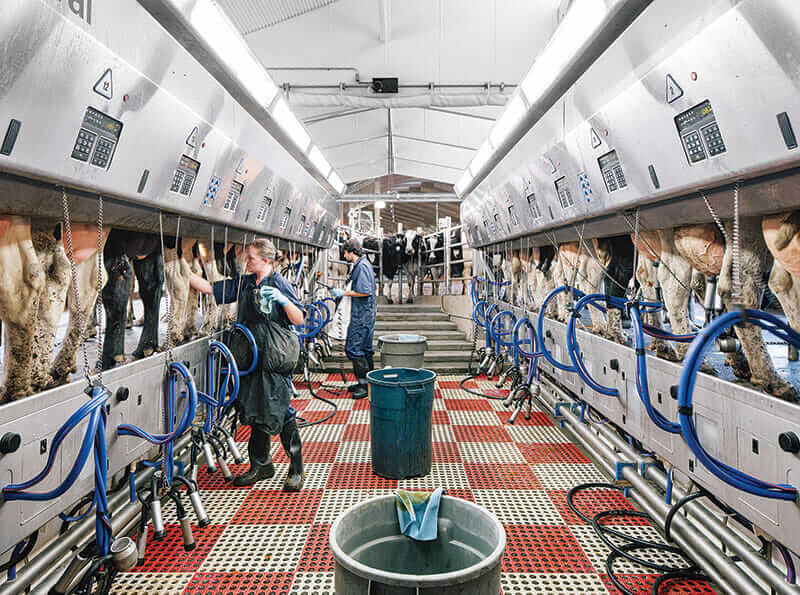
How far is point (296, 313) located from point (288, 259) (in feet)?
11.7

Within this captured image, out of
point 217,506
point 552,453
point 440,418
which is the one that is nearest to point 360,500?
point 217,506

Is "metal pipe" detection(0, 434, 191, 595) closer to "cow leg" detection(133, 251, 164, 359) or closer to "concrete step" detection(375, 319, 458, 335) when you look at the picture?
"cow leg" detection(133, 251, 164, 359)

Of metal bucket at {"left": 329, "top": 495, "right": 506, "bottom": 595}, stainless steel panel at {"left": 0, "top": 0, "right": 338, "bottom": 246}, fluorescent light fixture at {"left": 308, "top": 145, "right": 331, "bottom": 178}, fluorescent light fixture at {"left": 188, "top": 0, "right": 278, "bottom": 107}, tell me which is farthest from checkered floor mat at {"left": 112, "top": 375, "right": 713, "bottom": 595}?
fluorescent light fixture at {"left": 308, "top": 145, "right": 331, "bottom": 178}

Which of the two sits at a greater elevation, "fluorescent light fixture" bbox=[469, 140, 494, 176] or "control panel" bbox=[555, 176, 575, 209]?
"fluorescent light fixture" bbox=[469, 140, 494, 176]

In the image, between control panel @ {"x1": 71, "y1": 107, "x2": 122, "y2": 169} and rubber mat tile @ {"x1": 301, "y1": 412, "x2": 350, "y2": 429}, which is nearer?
control panel @ {"x1": 71, "y1": 107, "x2": 122, "y2": 169}

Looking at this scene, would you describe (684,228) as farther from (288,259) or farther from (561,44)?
(288,259)

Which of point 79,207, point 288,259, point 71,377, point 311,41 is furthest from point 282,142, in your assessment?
point 71,377

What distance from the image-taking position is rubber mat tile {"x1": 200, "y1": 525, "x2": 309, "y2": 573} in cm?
233

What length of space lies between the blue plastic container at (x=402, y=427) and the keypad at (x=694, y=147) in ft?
6.72

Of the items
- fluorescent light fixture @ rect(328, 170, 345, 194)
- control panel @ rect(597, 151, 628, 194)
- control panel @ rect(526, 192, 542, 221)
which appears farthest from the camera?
fluorescent light fixture @ rect(328, 170, 345, 194)

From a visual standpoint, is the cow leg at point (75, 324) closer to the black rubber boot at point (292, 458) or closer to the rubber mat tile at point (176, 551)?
the rubber mat tile at point (176, 551)

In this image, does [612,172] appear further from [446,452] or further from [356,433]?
[356,433]

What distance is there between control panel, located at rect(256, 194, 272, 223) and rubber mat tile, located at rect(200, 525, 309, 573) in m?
2.62

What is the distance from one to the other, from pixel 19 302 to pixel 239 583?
1659 millimetres
